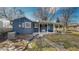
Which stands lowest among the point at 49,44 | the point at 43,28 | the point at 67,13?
the point at 49,44

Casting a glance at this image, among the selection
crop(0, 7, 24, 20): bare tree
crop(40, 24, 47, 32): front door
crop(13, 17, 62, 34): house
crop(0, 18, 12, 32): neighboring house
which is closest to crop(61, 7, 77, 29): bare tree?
crop(13, 17, 62, 34): house

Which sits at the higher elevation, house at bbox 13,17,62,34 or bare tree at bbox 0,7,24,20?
bare tree at bbox 0,7,24,20

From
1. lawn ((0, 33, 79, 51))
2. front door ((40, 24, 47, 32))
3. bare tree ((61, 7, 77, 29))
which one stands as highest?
Answer: bare tree ((61, 7, 77, 29))

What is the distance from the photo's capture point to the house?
82.9 inches

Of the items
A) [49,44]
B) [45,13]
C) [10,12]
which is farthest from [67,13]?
[10,12]

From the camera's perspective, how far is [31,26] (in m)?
2.12

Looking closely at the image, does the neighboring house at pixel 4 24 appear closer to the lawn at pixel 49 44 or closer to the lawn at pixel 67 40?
the lawn at pixel 49 44

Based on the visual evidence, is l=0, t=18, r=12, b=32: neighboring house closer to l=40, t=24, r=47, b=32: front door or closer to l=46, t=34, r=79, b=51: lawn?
l=40, t=24, r=47, b=32: front door

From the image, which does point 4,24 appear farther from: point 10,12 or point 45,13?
point 45,13

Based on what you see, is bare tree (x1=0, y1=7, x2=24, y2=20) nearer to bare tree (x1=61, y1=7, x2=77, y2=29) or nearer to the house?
the house
